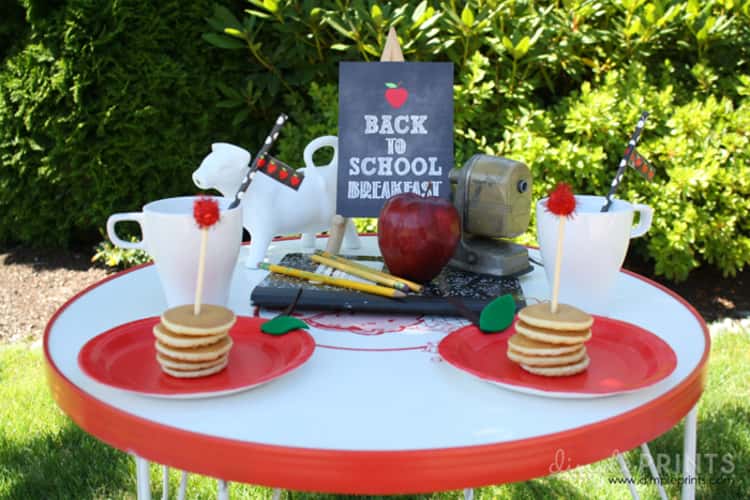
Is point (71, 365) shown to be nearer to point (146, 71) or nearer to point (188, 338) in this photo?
point (188, 338)

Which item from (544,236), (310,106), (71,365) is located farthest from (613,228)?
(310,106)

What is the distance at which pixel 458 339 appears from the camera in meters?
0.99

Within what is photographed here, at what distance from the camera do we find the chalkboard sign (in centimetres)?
142

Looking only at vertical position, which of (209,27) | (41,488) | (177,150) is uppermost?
(209,27)

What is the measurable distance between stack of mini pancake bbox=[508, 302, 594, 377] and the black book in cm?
24

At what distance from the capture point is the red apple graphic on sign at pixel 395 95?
1423mm

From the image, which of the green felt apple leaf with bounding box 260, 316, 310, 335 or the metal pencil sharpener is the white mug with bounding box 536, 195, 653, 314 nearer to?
the metal pencil sharpener

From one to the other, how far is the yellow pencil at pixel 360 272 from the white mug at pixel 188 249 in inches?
8.5

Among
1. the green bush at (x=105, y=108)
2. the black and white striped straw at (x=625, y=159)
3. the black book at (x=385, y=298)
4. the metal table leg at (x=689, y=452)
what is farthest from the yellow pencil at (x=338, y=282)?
the green bush at (x=105, y=108)

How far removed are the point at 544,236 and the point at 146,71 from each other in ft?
8.16

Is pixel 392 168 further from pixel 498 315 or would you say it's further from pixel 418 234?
pixel 498 315

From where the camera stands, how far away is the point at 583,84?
9.67ft

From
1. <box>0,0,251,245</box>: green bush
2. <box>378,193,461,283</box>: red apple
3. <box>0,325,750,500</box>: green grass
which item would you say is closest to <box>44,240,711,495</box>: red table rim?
<box>378,193,461,283</box>: red apple

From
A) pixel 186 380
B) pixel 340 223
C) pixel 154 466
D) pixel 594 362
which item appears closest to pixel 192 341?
pixel 186 380
